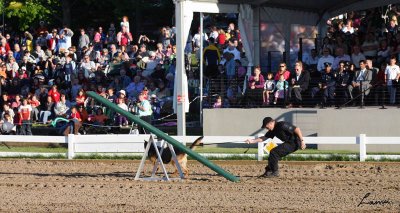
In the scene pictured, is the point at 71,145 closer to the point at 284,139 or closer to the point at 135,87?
the point at 135,87

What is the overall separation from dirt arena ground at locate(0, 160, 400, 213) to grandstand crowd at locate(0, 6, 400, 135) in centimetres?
420

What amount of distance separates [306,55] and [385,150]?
6248 millimetres

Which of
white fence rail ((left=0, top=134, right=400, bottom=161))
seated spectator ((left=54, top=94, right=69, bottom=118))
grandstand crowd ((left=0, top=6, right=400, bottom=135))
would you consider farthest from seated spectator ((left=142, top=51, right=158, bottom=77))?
white fence rail ((left=0, top=134, right=400, bottom=161))

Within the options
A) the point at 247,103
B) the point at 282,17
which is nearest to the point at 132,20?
the point at 282,17

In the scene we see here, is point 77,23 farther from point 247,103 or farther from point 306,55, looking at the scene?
point 247,103

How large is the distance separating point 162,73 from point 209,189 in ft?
42.1

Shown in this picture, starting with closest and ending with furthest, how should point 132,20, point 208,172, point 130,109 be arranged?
Answer: point 208,172 < point 130,109 < point 132,20

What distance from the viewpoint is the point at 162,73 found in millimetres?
29984

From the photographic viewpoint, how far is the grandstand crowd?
2584 cm

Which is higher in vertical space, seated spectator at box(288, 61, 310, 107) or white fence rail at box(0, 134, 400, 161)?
seated spectator at box(288, 61, 310, 107)

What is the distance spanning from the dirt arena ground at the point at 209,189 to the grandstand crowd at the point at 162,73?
4.20m

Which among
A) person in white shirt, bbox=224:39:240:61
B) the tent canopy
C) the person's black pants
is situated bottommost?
the person's black pants

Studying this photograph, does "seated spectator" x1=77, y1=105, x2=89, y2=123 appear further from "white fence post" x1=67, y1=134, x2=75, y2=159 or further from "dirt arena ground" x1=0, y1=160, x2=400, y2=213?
→ "dirt arena ground" x1=0, y1=160, x2=400, y2=213

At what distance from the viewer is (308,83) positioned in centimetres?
2584
